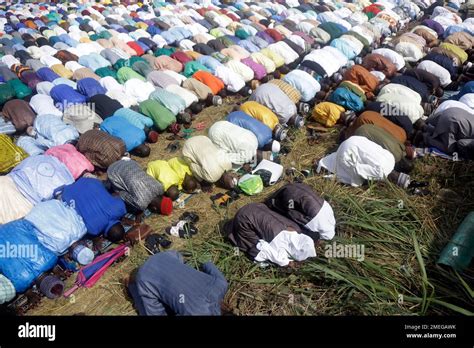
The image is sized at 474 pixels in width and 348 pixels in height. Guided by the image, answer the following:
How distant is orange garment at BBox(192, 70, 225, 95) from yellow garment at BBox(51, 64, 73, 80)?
379 centimetres

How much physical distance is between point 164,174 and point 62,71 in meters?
6.39

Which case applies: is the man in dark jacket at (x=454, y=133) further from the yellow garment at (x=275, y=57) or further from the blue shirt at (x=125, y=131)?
the blue shirt at (x=125, y=131)

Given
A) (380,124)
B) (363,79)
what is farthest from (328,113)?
(363,79)

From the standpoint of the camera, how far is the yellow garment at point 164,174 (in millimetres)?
6707

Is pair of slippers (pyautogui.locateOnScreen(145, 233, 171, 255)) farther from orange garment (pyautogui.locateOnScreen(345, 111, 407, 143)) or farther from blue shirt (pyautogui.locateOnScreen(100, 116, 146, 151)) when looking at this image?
orange garment (pyautogui.locateOnScreen(345, 111, 407, 143))

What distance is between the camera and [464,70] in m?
11.7

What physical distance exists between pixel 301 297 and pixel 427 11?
2033 cm

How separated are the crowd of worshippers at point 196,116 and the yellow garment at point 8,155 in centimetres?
3

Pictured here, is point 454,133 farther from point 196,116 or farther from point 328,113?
point 196,116

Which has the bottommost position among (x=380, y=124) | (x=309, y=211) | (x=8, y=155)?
(x=8, y=155)

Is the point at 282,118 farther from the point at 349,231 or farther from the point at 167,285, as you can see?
the point at 167,285

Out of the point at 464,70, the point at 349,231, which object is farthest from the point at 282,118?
the point at 464,70

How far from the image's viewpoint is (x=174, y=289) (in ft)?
14.2

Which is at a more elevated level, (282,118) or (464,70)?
(464,70)
